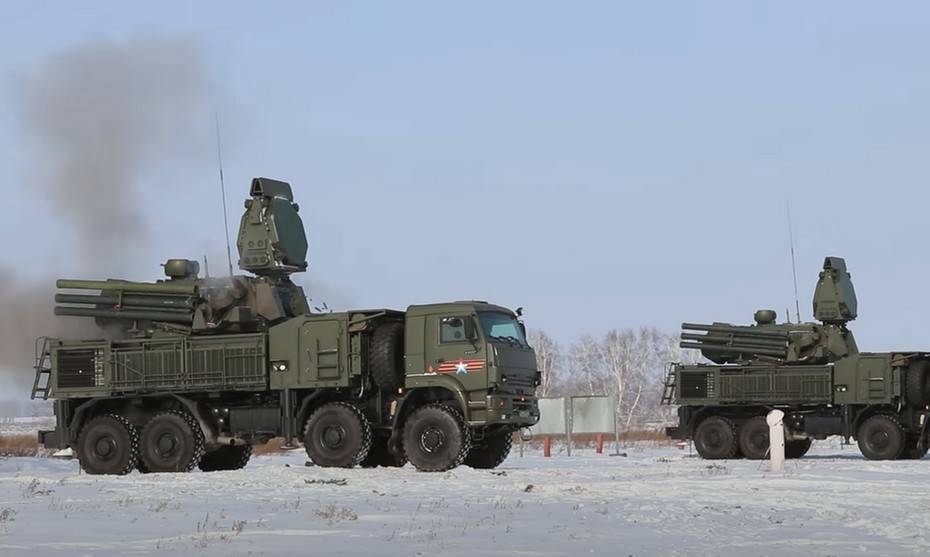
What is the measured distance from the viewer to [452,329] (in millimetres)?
25906

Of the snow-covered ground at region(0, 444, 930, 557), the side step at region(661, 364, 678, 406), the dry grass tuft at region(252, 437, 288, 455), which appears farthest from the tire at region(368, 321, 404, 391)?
the dry grass tuft at region(252, 437, 288, 455)

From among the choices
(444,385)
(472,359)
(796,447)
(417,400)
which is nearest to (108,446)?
(417,400)

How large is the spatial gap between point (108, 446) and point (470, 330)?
7341 millimetres

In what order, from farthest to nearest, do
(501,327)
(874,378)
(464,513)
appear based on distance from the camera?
1. (874,378)
2. (501,327)
3. (464,513)

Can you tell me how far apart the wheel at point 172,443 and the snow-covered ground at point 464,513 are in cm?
183

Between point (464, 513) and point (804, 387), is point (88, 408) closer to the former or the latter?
point (464, 513)

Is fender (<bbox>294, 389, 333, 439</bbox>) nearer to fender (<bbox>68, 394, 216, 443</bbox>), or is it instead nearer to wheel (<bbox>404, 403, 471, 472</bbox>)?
fender (<bbox>68, 394, 216, 443</bbox>)

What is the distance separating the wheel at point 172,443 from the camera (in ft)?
88.4

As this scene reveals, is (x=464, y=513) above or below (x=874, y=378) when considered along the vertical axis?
below

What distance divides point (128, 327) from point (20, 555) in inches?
677

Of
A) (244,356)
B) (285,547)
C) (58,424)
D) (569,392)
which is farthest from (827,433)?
(569,392)

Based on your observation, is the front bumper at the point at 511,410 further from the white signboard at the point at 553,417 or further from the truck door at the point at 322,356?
the white signboard at the point at 553,417

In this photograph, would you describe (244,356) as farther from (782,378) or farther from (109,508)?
(782,378)

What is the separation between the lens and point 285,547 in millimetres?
12977
